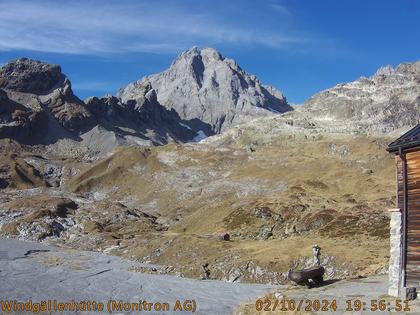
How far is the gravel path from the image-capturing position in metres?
35.8

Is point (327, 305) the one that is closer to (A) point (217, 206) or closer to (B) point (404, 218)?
(B) point (404, 218)

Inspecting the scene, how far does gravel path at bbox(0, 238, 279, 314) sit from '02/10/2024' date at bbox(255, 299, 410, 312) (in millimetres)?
5079

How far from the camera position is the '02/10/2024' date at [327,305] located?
24.0 metres

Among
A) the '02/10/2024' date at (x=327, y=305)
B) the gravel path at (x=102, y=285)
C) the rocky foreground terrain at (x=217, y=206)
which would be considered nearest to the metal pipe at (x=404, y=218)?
the '02/10/2024' date at (x=327, y=305)

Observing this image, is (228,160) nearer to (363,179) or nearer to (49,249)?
(363,179)

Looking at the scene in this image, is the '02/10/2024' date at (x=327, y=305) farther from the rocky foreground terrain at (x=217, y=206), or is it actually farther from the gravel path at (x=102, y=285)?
the rocky foreground terrain at (x=217, y=206)

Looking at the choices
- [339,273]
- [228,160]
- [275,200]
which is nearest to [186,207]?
[275,200]

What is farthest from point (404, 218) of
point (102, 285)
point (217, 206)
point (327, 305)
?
point (217, 206)

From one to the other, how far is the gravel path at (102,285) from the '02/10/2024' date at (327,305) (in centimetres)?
508

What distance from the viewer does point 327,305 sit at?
1014 inches

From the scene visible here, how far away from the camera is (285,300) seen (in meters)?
27.7

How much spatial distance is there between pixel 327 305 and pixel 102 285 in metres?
24.3

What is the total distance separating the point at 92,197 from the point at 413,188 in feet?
359

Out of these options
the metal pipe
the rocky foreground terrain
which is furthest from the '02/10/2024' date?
the rocky foreground terrain
